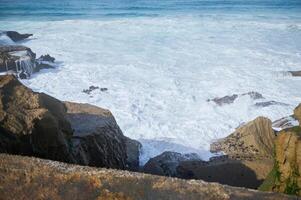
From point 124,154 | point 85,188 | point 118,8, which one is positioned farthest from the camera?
point 118,8

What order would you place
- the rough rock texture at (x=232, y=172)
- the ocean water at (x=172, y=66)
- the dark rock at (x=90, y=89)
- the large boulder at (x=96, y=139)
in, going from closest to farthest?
the large boulder at (x=96, y=139)
the rough rock texture at (x=232, y=172)
the ocean water at (x=172, y=66)
the dark rock at (x=90, y=89)

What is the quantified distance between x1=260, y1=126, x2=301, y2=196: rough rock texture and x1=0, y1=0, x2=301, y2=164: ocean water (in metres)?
4.51

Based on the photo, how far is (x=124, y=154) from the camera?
6906mm

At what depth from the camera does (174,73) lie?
15.4 meters

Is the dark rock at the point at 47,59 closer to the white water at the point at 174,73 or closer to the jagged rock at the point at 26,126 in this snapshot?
the white water at the point at 174,73

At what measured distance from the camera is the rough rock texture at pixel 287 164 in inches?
143

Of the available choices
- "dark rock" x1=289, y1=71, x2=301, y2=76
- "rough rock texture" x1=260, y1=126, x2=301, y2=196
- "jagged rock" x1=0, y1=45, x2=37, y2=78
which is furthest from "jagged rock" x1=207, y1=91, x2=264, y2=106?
"jagged rock" x1=0, y1=45, x2=37, y2=78

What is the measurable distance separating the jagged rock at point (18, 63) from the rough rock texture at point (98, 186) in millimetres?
13229

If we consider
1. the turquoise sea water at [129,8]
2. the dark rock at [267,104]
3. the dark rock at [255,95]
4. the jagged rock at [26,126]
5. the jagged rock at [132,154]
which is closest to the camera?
the jagged rock at [26,126]

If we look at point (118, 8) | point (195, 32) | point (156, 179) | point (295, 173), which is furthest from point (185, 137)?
point (118, 8)

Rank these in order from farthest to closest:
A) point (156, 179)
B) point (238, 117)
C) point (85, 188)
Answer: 1. point (238, 117)
2. point (156, 179)
3. point (85, 188)

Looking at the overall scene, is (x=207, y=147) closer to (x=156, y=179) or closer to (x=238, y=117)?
(x=238, y=117)

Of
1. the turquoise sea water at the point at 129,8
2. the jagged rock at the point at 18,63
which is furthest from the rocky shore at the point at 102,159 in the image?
the turquoise sea water at the point at 129,8

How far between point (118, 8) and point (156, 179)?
38.8 metres
